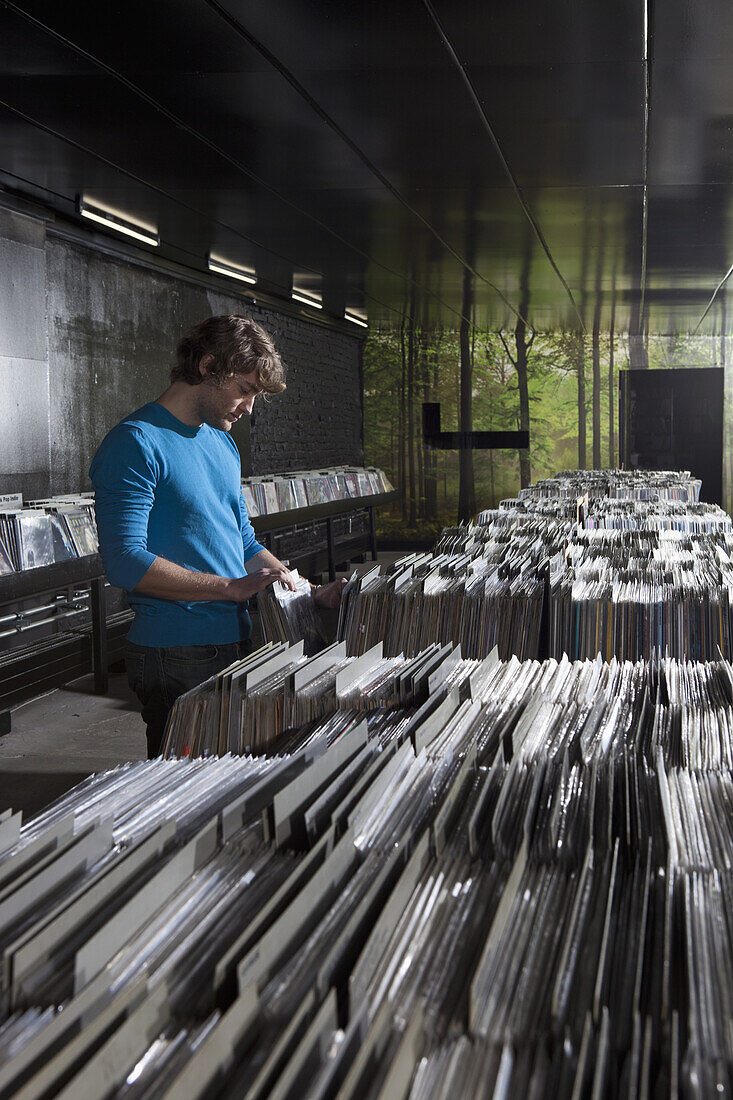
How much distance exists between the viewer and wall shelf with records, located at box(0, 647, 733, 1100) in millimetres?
536

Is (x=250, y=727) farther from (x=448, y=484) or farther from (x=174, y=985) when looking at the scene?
(x=448, y=484)

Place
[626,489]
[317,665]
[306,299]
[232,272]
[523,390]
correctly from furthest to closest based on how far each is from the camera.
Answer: [523,390] < [306,299] < [232,272] < [626,489] < [317,665]

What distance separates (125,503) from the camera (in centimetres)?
208

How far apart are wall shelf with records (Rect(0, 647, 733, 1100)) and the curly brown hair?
1344 mm

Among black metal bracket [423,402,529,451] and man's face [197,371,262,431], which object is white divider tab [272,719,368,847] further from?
black metal bracket [423,402,529,451]

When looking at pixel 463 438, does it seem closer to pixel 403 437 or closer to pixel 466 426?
pixel 466 426

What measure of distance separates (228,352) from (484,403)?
35.3 feet

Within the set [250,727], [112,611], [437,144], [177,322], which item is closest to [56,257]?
[177,322]

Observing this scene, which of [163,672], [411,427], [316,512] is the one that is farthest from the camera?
[411,427]

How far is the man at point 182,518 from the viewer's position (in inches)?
82.0

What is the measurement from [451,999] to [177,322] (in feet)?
24.2

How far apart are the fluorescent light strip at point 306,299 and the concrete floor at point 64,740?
4767 mm

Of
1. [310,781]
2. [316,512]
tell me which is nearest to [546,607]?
[310,781]

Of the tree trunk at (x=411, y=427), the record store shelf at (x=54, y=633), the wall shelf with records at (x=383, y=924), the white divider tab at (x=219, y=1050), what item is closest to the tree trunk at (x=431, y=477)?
the tree trunk at (x=411, y=427)
